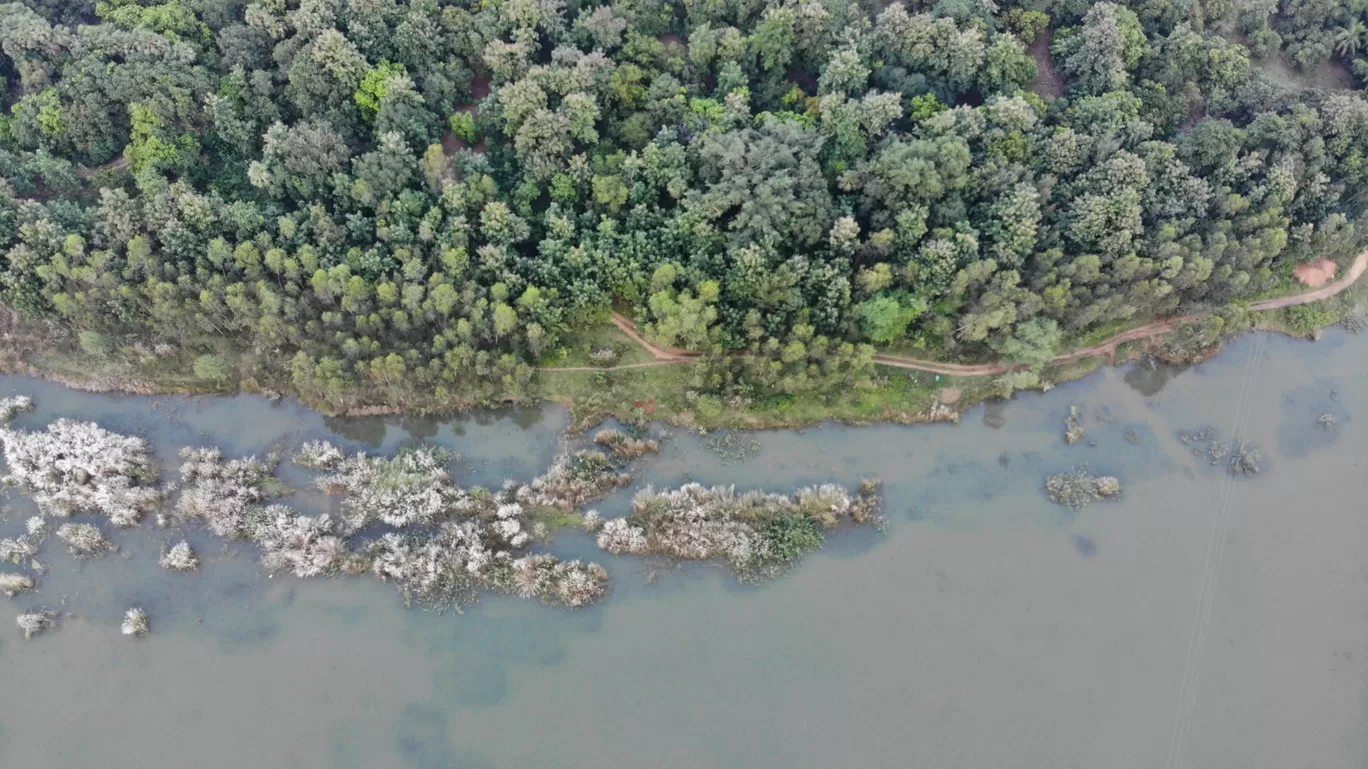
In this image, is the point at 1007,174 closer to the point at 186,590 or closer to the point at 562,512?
the point at 562,512

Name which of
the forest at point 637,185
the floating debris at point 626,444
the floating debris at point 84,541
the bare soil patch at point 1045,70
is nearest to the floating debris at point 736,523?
the floating debris at point 626,444

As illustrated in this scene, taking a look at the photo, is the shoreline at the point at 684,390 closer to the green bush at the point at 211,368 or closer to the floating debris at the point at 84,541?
the green bush at the point at 211,368

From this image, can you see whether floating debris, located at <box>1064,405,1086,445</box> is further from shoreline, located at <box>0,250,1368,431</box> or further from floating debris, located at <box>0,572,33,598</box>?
floating debris, located at <box>0,572,33,598</box>

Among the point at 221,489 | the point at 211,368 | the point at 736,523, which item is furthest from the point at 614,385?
the point at 211,368

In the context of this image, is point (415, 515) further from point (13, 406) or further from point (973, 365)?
point (973, 365)

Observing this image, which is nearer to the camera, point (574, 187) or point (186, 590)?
point (186, 590)

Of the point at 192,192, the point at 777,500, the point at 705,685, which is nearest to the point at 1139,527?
the point at 777,500
